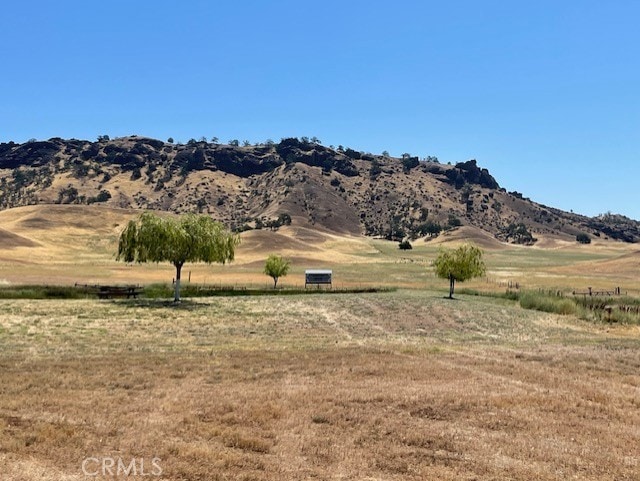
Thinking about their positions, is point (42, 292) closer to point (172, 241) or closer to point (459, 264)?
point (172, 241)

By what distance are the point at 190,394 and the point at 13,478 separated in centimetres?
703

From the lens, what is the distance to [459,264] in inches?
2501

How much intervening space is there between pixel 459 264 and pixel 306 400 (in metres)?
50.2

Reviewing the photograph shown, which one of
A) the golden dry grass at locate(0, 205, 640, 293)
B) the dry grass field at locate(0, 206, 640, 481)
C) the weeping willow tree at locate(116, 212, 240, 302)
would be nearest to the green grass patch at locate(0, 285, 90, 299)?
the weeping willow tree at locate(116, 212, 240, 302)

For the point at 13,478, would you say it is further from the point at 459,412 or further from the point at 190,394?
the point at 459,412

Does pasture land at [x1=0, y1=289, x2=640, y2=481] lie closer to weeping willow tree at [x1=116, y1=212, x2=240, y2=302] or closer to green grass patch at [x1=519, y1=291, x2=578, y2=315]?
weeping willow tree at [x1=116, y1=212, x2=240, y2=302]

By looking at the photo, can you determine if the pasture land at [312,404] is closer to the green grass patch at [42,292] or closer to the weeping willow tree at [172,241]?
the weeping willow tree at [172,241]

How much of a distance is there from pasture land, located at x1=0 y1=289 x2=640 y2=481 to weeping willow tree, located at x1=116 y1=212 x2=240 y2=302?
16.6m

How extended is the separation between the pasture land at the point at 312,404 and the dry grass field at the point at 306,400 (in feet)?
0.20

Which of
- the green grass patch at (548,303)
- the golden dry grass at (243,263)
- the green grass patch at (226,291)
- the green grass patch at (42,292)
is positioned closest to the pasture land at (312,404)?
the green grass patch at (42,292)

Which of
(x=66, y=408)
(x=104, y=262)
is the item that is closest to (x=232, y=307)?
(x=66, y=408)

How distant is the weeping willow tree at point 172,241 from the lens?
49.1m

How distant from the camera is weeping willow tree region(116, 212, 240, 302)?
49094 mm

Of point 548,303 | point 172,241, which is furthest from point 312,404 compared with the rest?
point 548,303
